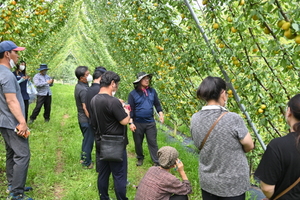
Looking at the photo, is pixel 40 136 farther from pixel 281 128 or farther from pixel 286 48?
pixel 286 48

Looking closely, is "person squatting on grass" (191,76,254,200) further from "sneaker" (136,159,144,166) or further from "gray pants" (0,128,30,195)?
"sneaker" (136,159,144,166)

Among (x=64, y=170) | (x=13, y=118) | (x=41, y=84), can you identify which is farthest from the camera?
(x=41, y=84)

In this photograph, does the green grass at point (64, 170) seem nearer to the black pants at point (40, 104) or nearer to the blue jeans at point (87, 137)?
the blue jeans at point (87, 137)

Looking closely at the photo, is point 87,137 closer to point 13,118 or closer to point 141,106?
point 141,106

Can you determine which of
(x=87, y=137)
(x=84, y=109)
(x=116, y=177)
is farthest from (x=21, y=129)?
(x=87, y=137)

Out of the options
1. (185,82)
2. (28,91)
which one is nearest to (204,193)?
(185,82)

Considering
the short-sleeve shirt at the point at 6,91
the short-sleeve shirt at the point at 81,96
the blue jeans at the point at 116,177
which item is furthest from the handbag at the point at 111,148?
the short-sleeve shirt at the point at 81,96

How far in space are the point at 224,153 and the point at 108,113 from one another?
136 centimetres

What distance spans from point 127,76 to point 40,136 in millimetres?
3384

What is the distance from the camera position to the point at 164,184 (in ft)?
8.11

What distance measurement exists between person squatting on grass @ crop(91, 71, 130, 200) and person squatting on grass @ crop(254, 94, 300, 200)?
1623mm

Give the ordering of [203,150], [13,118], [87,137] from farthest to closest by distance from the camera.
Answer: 1. [87,137]
2. [13,118]
3. [203,150]

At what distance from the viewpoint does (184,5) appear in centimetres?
322

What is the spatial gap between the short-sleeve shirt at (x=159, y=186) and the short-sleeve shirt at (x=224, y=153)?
19.0 inches
